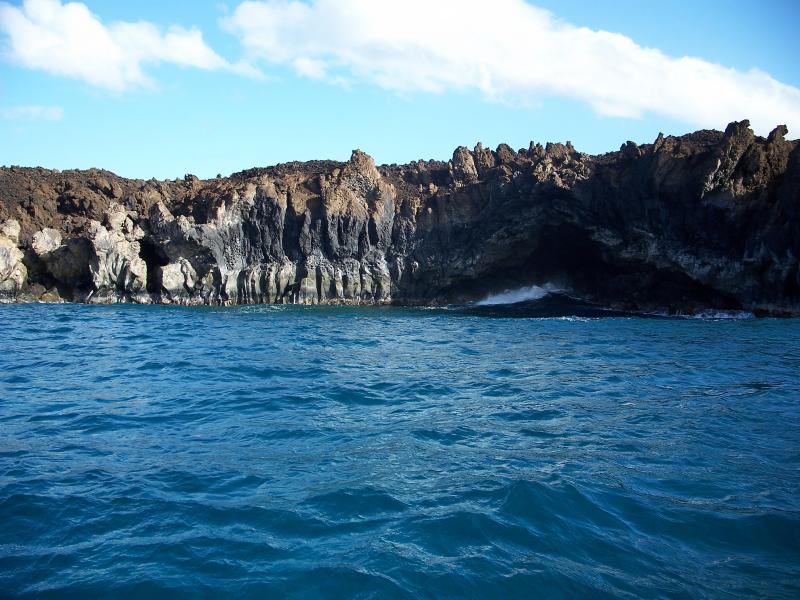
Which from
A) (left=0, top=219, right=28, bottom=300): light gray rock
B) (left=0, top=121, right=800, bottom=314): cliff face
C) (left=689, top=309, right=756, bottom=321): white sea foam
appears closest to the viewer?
(left=689, top=309, right=756, bottom=321): white sea foam

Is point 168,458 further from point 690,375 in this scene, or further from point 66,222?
point 66,222

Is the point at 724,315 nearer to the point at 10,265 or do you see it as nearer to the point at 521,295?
the point at 521,295

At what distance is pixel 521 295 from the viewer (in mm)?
45125

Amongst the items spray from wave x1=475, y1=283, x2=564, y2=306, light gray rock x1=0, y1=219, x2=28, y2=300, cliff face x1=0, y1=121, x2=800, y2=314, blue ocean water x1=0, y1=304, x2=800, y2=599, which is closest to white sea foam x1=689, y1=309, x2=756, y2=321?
cliff face x1=0, y1=121, x2=800, y2=314

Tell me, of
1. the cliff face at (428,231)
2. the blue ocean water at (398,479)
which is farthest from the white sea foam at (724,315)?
the blue ocean water at (398,479)

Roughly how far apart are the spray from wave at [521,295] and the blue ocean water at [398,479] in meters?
26.5

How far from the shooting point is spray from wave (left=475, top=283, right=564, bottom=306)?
44.4 m

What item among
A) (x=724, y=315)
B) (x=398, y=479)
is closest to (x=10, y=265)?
(x=398, y=479)

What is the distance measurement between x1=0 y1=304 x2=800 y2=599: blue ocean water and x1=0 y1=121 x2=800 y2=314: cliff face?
2149 cm

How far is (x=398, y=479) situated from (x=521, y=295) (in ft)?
124

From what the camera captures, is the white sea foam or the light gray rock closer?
the white sea foam

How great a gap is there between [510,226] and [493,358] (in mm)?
24605

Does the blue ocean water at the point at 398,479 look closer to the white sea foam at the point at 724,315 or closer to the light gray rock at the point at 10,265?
the white sea foam at the point at 724,315

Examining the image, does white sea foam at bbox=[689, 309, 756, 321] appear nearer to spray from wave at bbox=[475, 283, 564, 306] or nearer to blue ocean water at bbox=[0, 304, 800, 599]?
spray from wave at bbox=[475, 283, 564, 306]
